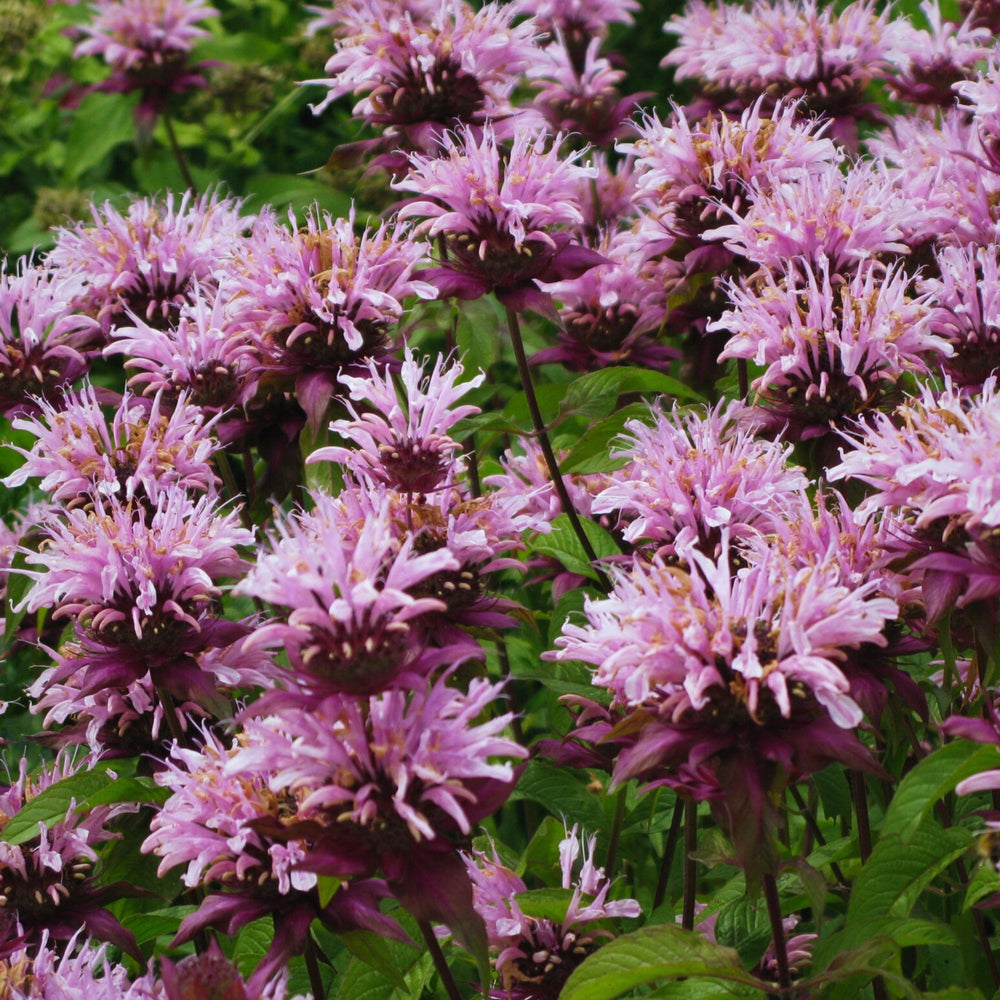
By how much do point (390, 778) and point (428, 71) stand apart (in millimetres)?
1194

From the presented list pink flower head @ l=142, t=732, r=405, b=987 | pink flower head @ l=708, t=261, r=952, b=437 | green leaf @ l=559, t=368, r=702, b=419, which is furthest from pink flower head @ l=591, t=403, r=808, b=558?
pink flower head @ l=142, t=732, r=405, b=987

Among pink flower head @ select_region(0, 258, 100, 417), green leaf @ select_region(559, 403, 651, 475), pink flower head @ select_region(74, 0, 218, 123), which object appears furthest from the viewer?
pink flower head @ select_region(74, 0, 218, 123)

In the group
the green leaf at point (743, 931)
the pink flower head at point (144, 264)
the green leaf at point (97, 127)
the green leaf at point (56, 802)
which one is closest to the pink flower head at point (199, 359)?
the pink flower head at point (144, 264)

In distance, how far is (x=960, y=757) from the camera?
3.54ft

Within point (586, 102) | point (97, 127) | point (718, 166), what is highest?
point (97, 127)

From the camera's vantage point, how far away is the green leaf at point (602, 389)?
5.62 feet

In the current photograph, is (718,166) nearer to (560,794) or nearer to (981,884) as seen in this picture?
(560,794)

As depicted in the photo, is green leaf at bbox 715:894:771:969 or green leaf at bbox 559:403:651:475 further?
green leaf at bbox 559:403:651:475

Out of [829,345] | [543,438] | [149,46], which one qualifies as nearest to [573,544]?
[543,438]

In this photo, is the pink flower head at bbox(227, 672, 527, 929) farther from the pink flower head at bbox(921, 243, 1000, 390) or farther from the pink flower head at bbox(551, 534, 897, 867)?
the pink flower head at bbox(921, 243, 1000, 390)

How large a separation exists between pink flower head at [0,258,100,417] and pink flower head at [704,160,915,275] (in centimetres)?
93

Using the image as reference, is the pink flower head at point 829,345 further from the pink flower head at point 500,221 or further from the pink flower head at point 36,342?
the pink flower head at point 36,342

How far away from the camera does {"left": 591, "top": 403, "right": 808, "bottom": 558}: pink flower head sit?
1.46 m

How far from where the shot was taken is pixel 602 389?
172cm
